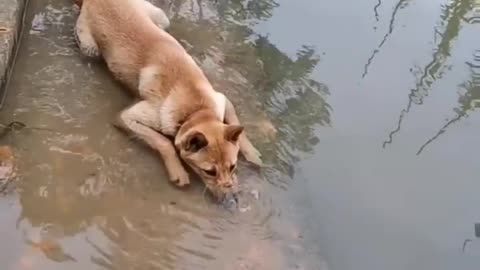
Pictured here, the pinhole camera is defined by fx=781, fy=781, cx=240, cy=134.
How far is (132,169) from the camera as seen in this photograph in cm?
493

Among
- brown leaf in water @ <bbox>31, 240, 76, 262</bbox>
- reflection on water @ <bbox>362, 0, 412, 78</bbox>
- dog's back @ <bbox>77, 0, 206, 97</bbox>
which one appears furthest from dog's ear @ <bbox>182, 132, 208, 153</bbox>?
reflection on water @ <bbox>362, 0, 412, 78</bbox>

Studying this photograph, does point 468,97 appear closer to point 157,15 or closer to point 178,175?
point 157,15

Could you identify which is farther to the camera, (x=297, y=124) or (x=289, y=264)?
(x=297, y=124)

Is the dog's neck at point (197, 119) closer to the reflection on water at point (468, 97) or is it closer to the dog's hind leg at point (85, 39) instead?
the dog's hind leg at point (85, 39)

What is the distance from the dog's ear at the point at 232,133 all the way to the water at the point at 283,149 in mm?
318

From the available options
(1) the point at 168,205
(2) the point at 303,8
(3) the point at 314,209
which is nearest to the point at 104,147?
(1) the point at 168,205

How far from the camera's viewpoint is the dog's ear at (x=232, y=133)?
15.7 feet

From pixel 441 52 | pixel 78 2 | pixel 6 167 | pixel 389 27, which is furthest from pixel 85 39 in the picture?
pixel 441 52

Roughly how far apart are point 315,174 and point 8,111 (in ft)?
6.91

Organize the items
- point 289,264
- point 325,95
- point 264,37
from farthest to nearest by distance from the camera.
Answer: point 264,37, point 325,95, point 289,264

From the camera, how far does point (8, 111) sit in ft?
17.1

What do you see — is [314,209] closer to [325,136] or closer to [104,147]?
[325,136]

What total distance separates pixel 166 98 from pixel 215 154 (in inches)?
25.6

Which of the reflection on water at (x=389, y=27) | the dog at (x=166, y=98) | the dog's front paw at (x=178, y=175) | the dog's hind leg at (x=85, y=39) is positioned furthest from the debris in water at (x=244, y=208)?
the reflection on water at (x=389, y=27)
